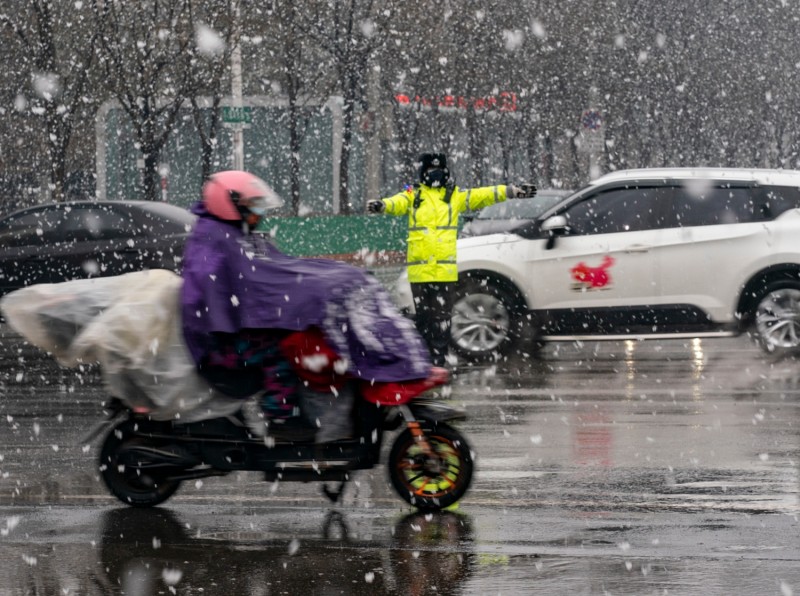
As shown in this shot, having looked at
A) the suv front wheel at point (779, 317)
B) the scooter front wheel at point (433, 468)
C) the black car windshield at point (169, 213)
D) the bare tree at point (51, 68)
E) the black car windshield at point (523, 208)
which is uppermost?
the bare tree at point (51, 68)

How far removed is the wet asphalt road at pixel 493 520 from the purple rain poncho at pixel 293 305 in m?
0.81

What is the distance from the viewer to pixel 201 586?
5.89 m

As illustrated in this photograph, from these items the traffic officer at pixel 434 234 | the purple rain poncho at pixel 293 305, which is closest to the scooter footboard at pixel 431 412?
the purple rain poncho at pixel 293 305

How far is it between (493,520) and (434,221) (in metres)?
5.20

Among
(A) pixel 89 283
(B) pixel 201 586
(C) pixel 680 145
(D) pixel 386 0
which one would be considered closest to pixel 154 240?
(A) pixel 89 283

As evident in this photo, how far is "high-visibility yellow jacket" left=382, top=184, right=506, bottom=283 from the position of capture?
38.3ft

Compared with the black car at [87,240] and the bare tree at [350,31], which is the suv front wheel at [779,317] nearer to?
the black car at [87,240]

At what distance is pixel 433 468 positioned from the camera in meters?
7.26

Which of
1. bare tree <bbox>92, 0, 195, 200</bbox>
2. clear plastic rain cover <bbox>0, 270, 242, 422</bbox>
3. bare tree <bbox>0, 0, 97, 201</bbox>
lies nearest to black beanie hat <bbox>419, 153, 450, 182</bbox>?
clear plastic rain cover <bbox>0, 270, 242, 422</bbox>

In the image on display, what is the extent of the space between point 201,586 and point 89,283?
212 centimetres

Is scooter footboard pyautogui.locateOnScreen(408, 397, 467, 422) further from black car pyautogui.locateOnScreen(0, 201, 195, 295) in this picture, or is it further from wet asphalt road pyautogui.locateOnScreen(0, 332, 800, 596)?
black car pyautogui.locateOnScreen(0, 201, 195, 295)

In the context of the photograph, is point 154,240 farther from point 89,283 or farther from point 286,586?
point 286,586

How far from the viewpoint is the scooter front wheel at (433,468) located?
7.20 m

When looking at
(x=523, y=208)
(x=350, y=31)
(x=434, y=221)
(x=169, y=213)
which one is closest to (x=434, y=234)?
(x=434, y=221)
